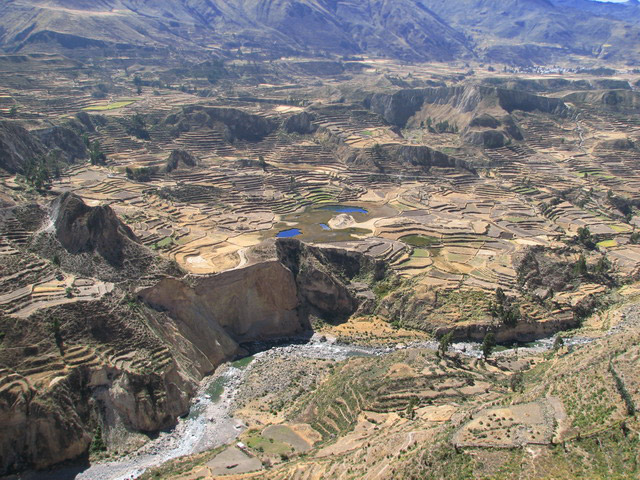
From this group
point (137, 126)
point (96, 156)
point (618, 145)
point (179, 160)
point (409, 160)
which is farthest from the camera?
point (618, 145)

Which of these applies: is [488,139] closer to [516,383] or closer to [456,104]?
[456,104]

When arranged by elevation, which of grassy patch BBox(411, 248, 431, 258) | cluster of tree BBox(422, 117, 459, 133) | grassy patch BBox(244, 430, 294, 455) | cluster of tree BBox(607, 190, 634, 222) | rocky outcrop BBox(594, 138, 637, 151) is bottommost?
grassy patch BBox(244, 430, 294, 455)

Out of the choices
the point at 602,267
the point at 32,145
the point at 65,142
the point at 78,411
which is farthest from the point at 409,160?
the point at 78,411

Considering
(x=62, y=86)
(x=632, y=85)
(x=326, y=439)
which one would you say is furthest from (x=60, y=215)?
(x=632, y=85)

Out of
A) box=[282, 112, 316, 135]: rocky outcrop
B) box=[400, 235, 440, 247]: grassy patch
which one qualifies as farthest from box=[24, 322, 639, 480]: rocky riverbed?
box=[282, 112, 316, 135]: rocky outcrop

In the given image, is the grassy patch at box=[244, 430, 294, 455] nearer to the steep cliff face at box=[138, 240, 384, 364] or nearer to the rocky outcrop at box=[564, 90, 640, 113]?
the steep cliff face at box=[138, 240, 384, 364]

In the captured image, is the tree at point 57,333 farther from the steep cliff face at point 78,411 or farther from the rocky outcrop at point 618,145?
the rocky outcrop at point 618,145
